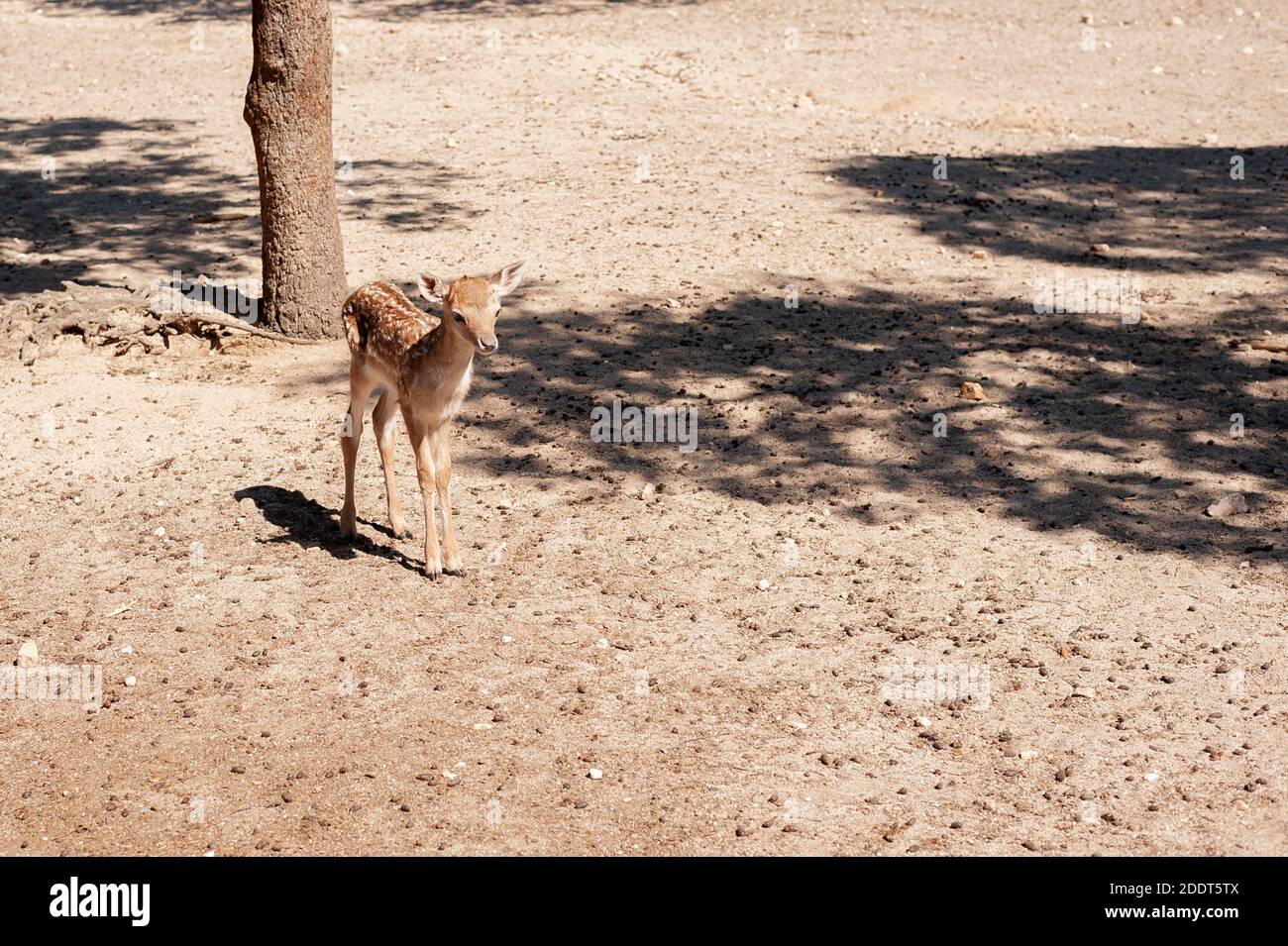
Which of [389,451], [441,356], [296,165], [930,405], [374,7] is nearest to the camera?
[441,356]

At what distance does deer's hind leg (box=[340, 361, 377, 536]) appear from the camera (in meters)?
8.23

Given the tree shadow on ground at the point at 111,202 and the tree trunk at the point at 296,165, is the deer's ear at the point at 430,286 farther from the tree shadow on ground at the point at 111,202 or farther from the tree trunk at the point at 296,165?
the tree shadow on ground at the point at 111,202

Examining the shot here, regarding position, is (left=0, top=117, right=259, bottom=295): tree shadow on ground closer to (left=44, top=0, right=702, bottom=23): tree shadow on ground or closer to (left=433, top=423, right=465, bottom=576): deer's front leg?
(left=433, top=423, right=465, bottom=576): deer's front leg

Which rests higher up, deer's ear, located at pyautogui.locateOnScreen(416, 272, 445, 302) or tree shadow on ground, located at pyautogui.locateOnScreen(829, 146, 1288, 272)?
tree shadow on ground, located at pyautogui.locateOnScreen(829, 146, 1288, 272)

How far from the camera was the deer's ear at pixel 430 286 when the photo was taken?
24.2 feet

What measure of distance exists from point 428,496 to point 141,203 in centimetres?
846

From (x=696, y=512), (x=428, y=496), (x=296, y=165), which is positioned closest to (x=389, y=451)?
(x=428, y=496)

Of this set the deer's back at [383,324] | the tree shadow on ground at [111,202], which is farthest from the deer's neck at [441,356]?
the tree shadow on ground at [111,202]

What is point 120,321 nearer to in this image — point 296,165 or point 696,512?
point 296,165

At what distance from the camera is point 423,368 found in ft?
25.3

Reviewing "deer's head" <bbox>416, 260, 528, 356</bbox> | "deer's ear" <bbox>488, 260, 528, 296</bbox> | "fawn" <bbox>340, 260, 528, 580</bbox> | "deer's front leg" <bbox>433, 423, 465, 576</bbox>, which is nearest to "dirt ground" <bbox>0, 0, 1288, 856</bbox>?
"deer's front leg" <bbox>433, 423, 465, 576</bbox>

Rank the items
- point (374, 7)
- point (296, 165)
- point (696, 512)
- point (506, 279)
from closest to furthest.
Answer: point (506, 279)
point (696, 512)
point (296, 165)
point (374, 7)

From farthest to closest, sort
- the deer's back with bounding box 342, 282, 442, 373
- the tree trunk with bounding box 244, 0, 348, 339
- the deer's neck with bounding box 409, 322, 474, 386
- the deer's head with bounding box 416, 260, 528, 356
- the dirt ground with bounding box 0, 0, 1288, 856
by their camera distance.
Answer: the tree trunk with bounding box 244, 0, 348, 339 → the deer's back with bounding box 342, 282, 442, 373 → the deer's neck with bounding box 409, 322, 474, 386 → the deer's head with bounding box 416, 260, 528, 356 → the dirt ground with bounding box 0, 0, 1288, 856

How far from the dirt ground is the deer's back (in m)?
1.06
